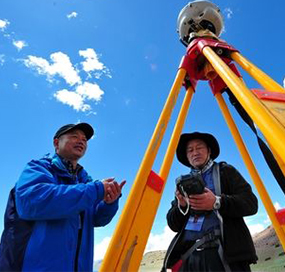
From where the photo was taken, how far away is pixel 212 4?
3.38 m

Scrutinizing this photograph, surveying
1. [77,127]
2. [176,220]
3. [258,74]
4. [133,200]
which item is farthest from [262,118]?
[77,127]

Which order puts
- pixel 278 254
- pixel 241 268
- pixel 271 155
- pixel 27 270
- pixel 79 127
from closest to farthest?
1. pixel 27 270
2. pixel 241 268
3. pixel 271 155
4. pixel 79 127
5. pixel 278 254

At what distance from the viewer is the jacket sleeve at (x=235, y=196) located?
6.34 feet

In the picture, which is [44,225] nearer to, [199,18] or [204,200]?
[204,200]

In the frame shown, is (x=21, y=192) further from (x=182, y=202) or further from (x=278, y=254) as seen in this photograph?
(x=278, y=254)

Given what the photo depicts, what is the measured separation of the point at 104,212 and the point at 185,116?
1351 millimetres

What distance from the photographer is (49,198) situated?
1688mm

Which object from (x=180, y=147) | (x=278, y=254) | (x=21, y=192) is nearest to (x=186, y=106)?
(x=180, y=147)

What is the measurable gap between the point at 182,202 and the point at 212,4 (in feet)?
9.20

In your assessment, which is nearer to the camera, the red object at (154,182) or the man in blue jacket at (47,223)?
the man in blue jacket at (47,223)

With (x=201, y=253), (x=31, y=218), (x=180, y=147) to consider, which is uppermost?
(x=180, y=147)

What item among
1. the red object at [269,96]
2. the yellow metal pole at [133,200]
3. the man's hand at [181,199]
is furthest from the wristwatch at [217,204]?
the red object at [269,96]

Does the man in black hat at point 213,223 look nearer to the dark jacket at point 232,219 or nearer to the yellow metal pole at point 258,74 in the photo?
the dark jacket at point 232,219

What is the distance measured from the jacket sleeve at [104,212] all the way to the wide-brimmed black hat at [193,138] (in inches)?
35.4
